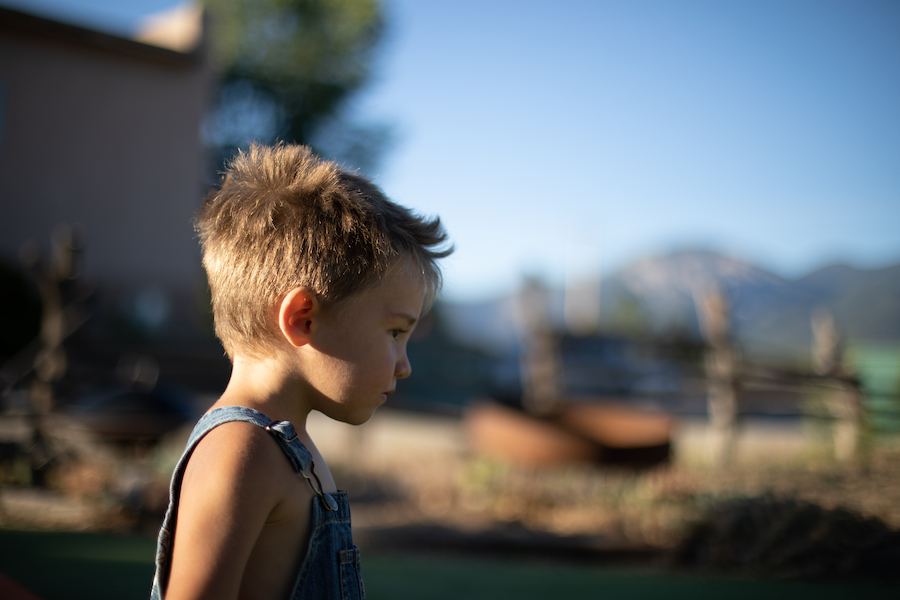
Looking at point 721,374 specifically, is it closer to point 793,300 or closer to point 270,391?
point 793,300

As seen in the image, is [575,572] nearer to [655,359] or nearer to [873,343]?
[655,359]

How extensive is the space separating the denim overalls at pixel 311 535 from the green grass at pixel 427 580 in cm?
274

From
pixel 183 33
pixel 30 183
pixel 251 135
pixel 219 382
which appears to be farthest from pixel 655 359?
pixel 251 135

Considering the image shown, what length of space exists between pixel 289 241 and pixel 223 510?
1.65 feet

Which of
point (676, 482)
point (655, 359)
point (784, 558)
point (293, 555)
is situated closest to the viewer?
point (293, 555)

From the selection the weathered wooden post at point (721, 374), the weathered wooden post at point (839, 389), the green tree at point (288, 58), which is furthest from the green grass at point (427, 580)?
the green tree at point (288, 58)

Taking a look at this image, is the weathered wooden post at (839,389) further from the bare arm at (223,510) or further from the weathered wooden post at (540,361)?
the bare arm at (223,510)

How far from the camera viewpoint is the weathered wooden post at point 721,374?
860 cm

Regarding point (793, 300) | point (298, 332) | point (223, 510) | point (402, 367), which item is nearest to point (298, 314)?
point (298, 332)

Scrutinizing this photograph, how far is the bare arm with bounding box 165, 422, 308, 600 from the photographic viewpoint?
101 cm

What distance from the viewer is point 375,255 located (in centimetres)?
127

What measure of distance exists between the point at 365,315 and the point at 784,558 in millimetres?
4425

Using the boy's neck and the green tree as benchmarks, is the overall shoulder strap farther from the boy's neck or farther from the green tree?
the green tree

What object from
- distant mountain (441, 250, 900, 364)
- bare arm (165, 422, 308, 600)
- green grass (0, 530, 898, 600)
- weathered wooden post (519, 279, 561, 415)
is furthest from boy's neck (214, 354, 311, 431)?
distant mountain (441, 250, 900, 364)
